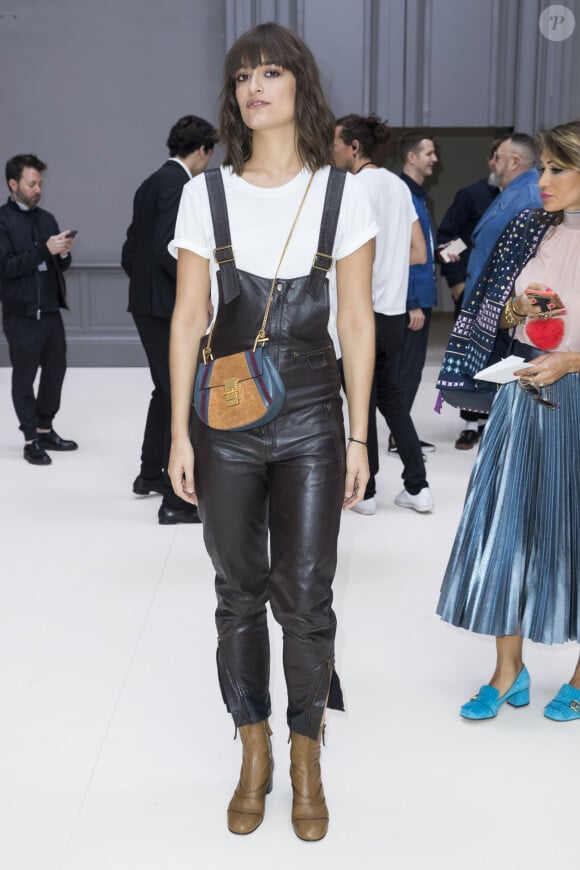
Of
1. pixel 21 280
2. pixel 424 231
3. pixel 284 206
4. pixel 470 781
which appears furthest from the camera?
pixel 21 280

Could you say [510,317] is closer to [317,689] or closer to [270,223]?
[270,223]

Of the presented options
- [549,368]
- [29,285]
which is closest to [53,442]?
[29,285]

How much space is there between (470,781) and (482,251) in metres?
2.76

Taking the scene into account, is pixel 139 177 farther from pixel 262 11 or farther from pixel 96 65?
pixel 262 11

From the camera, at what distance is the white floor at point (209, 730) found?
2223 millimetres

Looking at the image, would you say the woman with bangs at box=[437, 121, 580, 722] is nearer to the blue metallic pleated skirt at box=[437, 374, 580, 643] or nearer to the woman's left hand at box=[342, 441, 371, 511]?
the blue metallic pleated skirt at box=[437, 374, 580, 643]

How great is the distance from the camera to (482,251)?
15.3 ft

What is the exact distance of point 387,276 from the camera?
4.75 metres

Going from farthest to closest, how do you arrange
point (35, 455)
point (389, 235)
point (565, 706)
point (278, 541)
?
point (35, 455) → point (389, 235) → point (565, 706) → point (278, 541)

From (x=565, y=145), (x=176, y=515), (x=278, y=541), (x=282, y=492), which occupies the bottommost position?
(x=176, y=515)

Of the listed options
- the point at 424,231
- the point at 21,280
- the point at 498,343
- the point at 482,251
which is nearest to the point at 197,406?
the point at 498,343

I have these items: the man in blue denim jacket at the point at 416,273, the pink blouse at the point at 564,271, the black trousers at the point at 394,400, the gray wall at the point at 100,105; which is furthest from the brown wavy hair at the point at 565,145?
the gray wall at the point at 100,105

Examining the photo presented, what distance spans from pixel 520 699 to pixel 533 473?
66 cm

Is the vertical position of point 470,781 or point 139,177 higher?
point 139,177
